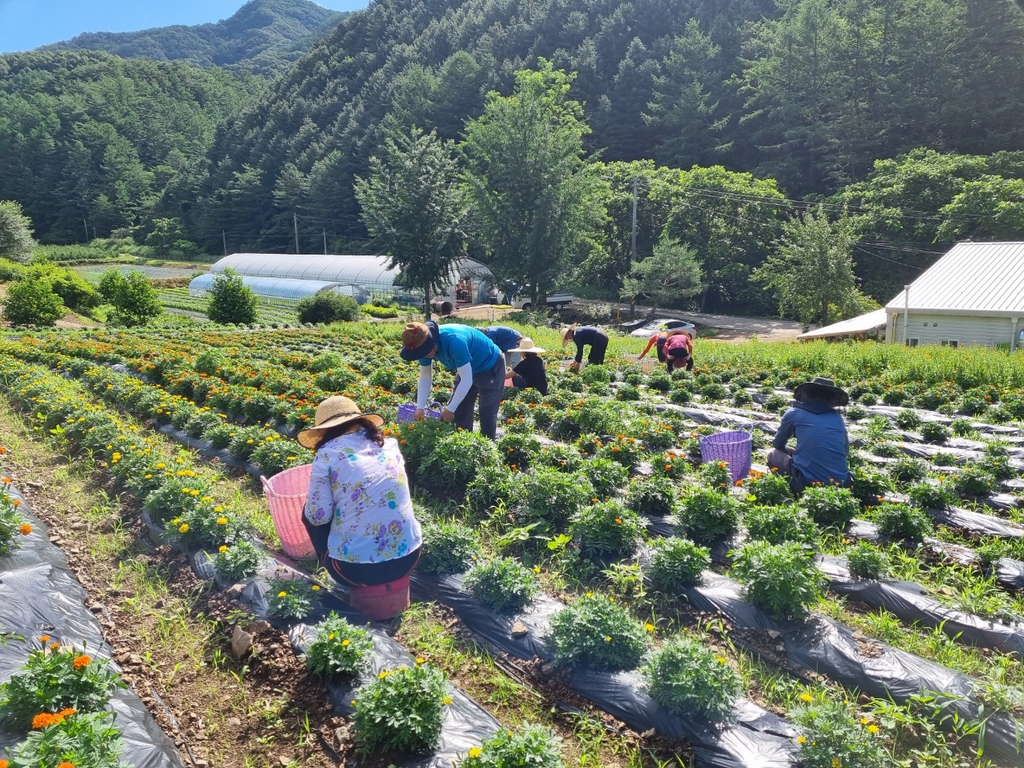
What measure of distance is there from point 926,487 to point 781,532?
1.78m

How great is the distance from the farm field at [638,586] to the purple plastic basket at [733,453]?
270 millimetres

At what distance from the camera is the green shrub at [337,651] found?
3234mm

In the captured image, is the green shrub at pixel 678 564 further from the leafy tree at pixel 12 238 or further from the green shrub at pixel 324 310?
the leafy tree at pixel 12 238

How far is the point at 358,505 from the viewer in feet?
12.1

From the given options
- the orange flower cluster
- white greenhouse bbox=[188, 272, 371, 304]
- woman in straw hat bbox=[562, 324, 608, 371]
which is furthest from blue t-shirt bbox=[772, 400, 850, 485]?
white greenhouse bbox=[188, 272, 371, 304]

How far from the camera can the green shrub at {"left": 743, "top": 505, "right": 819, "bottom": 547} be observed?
4.65 meters

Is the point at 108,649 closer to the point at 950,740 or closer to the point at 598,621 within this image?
the point at 598,621

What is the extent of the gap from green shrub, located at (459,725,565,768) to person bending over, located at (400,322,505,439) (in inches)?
137

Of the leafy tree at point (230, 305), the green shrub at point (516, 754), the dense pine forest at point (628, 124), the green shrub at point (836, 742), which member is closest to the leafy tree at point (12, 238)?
the leafy tree at point (230, 305)

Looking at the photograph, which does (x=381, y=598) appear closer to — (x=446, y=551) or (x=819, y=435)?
(x=446, y=551)

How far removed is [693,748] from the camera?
296cm

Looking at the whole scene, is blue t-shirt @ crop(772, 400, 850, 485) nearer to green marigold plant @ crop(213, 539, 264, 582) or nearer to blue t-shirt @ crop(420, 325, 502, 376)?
blue t-shirt @ crop(420, 325, 502, 376)

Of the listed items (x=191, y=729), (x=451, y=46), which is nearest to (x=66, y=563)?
(x=191, y=729)

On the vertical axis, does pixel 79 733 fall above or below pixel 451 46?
below
